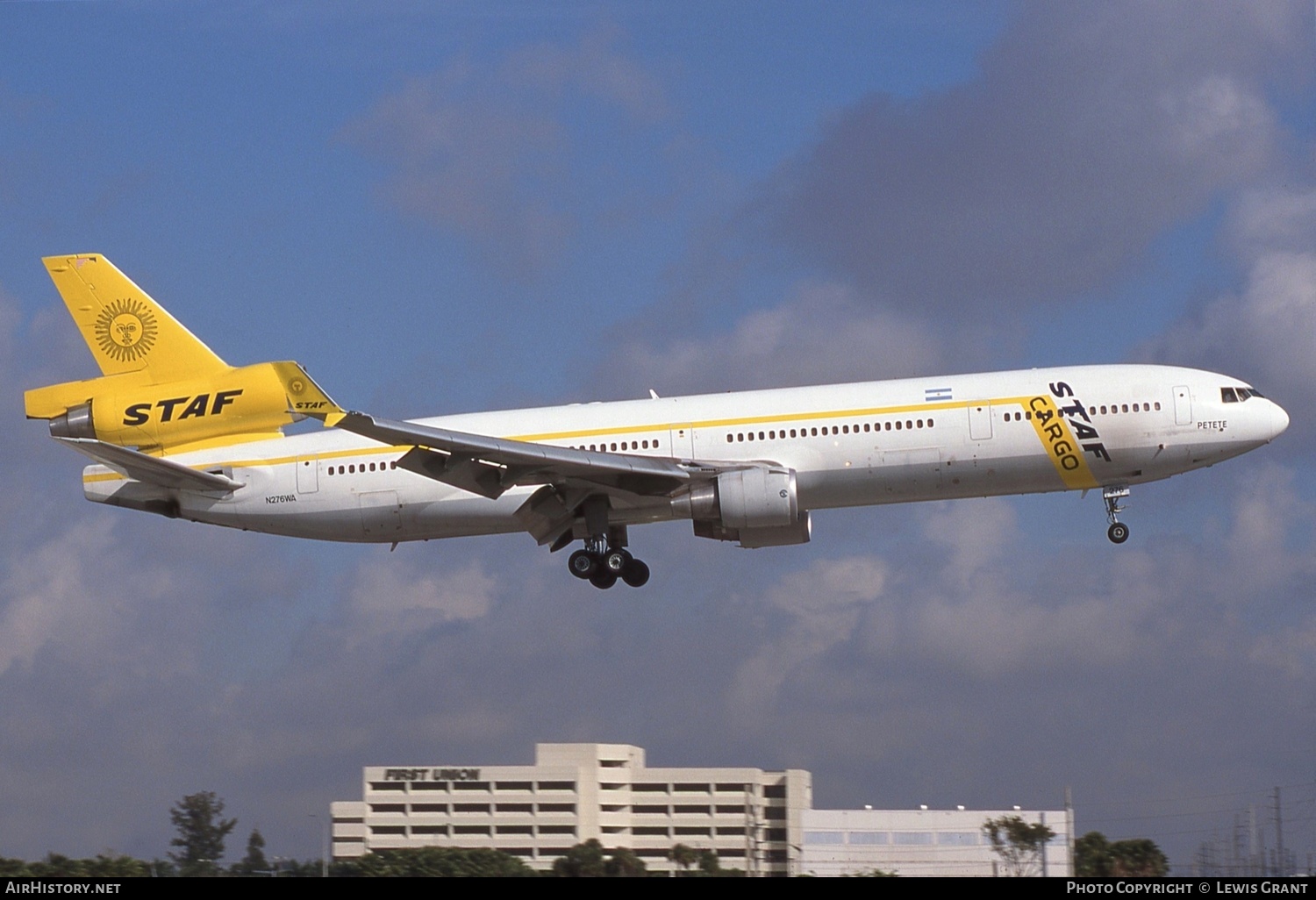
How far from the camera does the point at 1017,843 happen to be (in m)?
76.6

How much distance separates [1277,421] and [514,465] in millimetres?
22408

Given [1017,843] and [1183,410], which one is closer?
[1183,410]

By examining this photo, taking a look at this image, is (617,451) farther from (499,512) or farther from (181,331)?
(181,331)

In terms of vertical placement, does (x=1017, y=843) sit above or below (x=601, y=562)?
below

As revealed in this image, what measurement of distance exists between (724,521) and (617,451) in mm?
4372

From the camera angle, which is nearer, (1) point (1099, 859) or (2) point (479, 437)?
(2) point (479, 437)

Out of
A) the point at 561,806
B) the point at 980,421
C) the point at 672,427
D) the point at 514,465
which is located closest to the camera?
the point at 514,465

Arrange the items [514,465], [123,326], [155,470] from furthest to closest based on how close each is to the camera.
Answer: [123,326]
[155,470]
[514,465]

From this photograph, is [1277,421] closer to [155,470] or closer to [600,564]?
[600,564]

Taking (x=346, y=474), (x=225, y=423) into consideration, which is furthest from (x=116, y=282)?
(x=346, y=474)

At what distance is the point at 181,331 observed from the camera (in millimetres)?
52844

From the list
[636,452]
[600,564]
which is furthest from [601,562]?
[636,452]
